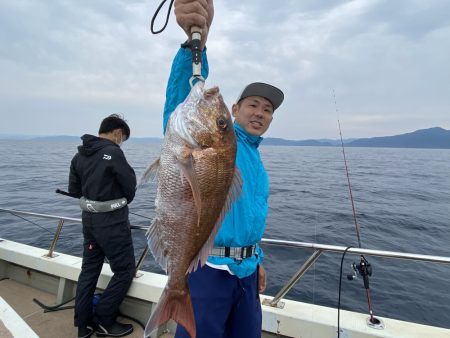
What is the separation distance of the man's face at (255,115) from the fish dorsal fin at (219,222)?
0.81 metres

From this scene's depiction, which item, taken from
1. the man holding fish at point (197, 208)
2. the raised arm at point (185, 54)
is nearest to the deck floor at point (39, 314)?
the man holding fish at point (197, 208)

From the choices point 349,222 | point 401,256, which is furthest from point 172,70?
point 349,222

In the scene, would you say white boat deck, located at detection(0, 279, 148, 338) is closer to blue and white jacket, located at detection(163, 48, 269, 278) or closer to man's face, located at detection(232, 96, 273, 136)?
→ blue and white jacket, located at detection(163, 48, 269, 278)

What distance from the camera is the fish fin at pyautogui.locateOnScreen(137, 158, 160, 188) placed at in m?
1.85

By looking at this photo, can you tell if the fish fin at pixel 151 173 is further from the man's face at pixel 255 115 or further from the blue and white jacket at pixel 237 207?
the man's face at pixel 255 115

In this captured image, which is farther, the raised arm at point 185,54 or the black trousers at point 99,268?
the black trousers at point 99,268

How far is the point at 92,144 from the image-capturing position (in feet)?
12.3

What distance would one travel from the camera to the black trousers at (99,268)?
11.9 feet

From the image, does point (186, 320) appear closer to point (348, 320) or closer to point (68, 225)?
point (348, 320)

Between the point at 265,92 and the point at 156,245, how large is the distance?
1498mm

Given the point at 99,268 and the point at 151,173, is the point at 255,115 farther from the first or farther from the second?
the point at 99,268

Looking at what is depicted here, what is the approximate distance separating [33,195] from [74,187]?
15.1 m

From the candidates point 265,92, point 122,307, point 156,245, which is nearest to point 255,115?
point 265,92

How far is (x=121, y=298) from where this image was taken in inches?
149
